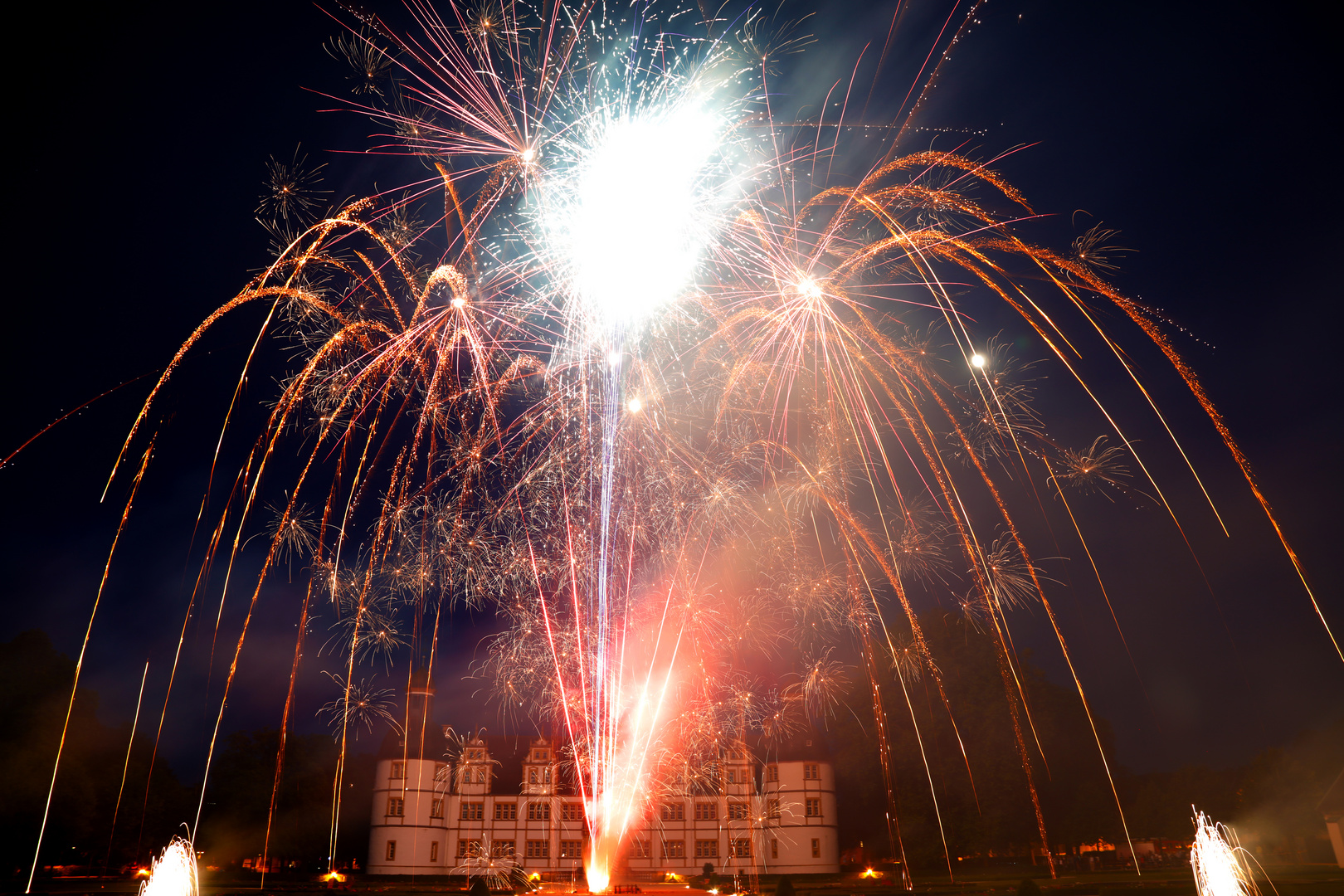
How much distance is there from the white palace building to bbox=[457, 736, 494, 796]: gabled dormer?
73 millimetres

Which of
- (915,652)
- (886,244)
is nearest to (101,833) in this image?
(915,652)

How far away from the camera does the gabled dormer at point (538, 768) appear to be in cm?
5069

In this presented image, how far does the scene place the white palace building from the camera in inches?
1914

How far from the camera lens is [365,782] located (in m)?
61.8

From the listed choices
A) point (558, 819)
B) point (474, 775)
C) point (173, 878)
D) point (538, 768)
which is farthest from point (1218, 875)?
point (474, 775)

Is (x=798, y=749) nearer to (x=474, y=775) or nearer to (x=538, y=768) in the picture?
(x=538, y=768)

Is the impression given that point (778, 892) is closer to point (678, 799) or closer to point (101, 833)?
point (678, 799)

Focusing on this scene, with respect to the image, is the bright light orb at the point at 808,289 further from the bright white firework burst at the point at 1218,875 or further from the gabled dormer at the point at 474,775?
the gabled dormer at the point at 474,775

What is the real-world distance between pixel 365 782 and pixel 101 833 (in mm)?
23672

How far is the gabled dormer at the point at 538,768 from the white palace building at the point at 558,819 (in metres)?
0.07

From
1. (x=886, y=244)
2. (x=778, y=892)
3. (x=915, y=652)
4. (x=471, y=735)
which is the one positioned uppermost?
(x=886, y=244)

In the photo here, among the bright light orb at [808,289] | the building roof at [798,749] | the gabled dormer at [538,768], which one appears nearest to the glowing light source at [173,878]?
the bright light orb at [808,289]

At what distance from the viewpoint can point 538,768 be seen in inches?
2036

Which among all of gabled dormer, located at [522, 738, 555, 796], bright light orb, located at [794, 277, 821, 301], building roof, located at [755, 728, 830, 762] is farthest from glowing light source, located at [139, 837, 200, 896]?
building roof, located at [755, 728, 830, 762]
